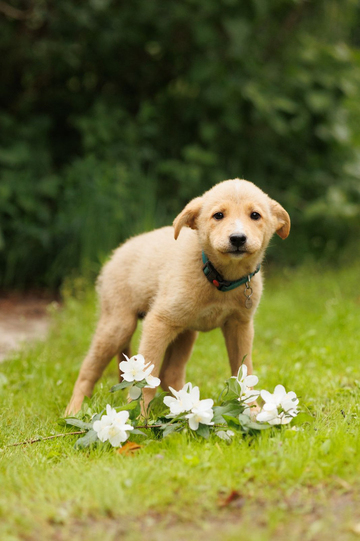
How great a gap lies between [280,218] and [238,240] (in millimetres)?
630

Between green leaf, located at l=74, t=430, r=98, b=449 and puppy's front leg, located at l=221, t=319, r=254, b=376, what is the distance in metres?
1.09

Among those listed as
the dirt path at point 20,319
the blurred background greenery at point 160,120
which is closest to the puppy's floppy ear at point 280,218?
the dirt path at point 20,319

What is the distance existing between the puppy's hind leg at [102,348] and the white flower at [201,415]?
1.17 metres

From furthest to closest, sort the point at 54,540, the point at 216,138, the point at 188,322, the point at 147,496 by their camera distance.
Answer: the point at 216,138 < the point at 188,322 < the point at 147,496 < the point at 54,540

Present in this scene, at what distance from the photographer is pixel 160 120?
920 centimetres

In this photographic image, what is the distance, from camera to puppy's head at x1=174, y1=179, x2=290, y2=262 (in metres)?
3.29

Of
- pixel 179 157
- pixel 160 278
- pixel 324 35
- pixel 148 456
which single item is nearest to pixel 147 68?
pixel 179 157

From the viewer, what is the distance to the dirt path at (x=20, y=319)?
6.15m

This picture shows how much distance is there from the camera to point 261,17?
8.04m

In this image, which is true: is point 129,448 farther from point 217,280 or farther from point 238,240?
point 238,240

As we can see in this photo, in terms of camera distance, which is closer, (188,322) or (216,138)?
(188,322)

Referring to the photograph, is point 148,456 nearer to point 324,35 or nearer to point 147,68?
point 147,68

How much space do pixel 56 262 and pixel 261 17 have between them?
14.3 feet

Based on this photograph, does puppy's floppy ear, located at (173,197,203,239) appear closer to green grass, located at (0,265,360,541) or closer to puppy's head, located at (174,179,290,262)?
puppy's head, located at (174,179,290,262)
